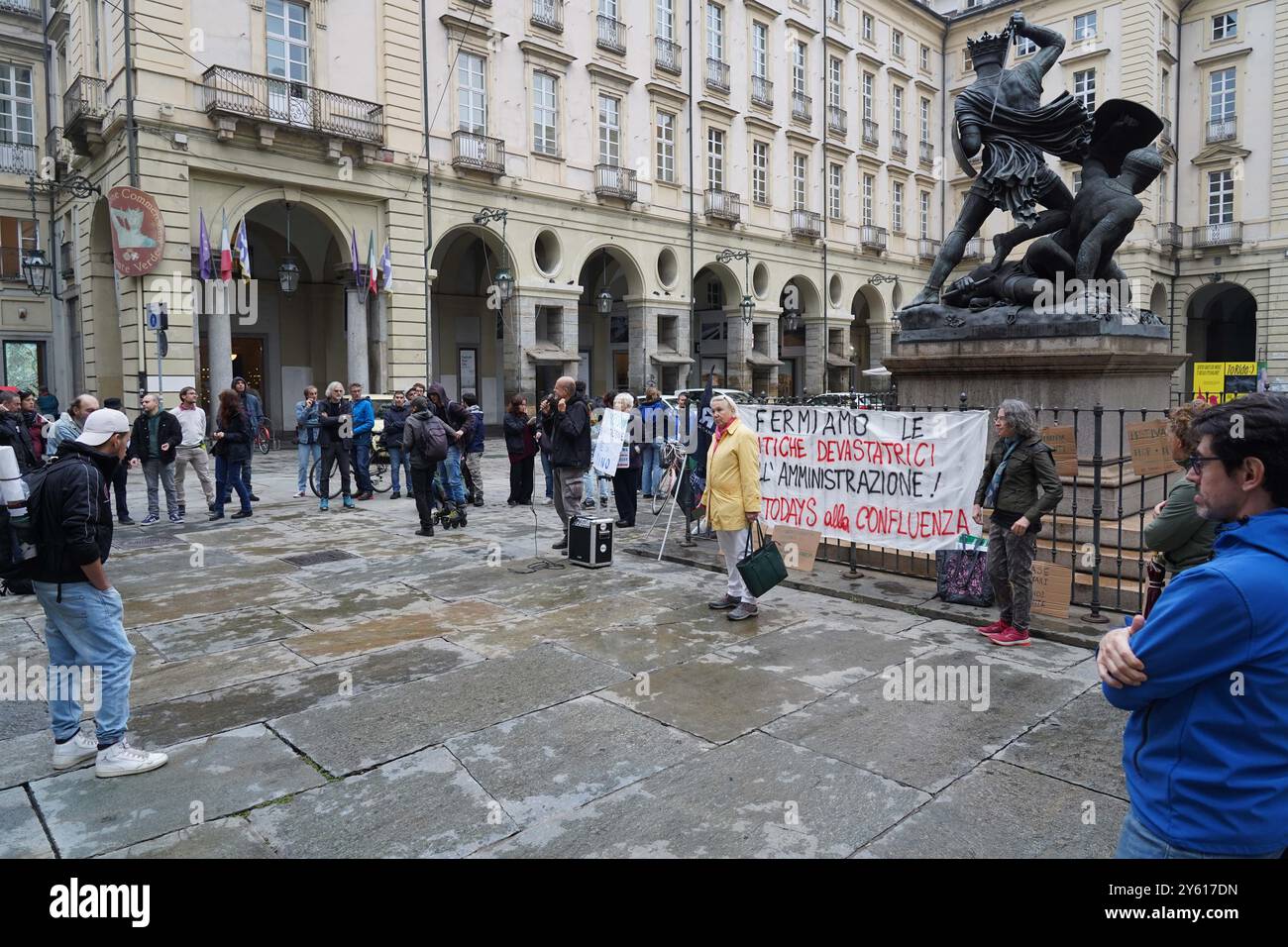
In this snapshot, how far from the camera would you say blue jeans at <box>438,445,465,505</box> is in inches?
483

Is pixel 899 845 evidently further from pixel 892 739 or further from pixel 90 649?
pixel 90 649

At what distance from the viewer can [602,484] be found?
14.9 m

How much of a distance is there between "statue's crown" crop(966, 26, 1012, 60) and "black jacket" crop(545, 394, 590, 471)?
5.84m

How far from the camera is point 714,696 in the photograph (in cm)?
534

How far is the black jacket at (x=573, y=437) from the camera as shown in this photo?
9.79 m

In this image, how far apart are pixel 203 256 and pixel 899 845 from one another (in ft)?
68.7

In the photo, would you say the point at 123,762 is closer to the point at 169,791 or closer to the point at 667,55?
the point at 169,791

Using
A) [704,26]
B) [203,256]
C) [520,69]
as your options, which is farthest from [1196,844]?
[704,26]

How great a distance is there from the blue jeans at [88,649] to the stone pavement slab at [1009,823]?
3.64 metres

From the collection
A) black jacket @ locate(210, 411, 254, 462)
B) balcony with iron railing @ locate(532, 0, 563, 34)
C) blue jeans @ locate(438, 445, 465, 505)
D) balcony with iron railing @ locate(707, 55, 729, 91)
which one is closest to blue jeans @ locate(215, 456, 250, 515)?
black jacket @ locate(210, 411, 254, 462)

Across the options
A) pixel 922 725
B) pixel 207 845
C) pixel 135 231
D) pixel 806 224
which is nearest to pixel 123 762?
pixel 207 845

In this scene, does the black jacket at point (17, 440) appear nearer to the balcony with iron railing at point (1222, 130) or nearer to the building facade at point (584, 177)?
the building facade at point (584, 177)

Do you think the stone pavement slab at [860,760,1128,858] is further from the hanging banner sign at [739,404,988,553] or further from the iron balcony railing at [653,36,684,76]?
the iron balcony railing at [653,36,684,76]

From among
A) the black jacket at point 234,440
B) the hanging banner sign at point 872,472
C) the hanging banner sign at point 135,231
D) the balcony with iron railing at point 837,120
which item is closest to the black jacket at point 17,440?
the black jacket at point 234,440
